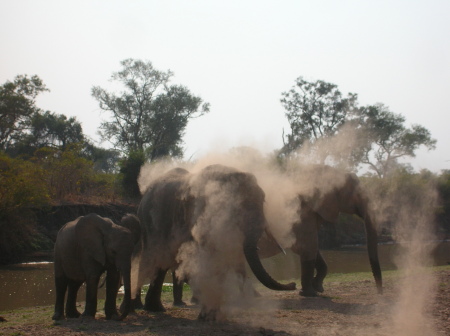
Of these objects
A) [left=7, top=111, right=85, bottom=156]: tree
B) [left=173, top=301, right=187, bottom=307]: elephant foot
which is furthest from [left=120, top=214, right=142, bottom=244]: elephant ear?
[left=7, top=111, right=85, bottom=156]: tree

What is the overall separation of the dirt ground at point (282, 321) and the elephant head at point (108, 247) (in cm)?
59

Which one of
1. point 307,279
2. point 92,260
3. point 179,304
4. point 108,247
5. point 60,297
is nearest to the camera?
point 108,247

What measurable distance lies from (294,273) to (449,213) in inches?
1202

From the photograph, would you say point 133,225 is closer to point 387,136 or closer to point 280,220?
point 280,220

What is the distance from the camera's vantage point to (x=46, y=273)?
2305cm

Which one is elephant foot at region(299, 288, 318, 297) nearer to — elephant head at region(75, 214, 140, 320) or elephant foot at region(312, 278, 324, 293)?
elephant foot at region(312, 278, 324, 293)

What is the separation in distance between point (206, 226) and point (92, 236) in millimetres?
2494

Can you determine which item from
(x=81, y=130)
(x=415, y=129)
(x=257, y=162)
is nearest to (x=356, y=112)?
(x=415, y=129)

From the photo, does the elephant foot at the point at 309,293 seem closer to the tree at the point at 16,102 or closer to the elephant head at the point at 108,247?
the elephant head at the point at 108,247

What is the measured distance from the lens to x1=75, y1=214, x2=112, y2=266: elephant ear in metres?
10.6

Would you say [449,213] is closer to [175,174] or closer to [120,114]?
[120,114]

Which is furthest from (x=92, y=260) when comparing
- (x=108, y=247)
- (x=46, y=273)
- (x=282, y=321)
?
(x=46, y=273)

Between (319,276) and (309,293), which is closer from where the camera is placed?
(309,293)

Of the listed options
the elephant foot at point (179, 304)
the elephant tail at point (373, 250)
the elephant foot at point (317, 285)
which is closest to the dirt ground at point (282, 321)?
the elephant foot at point (179, 304)
